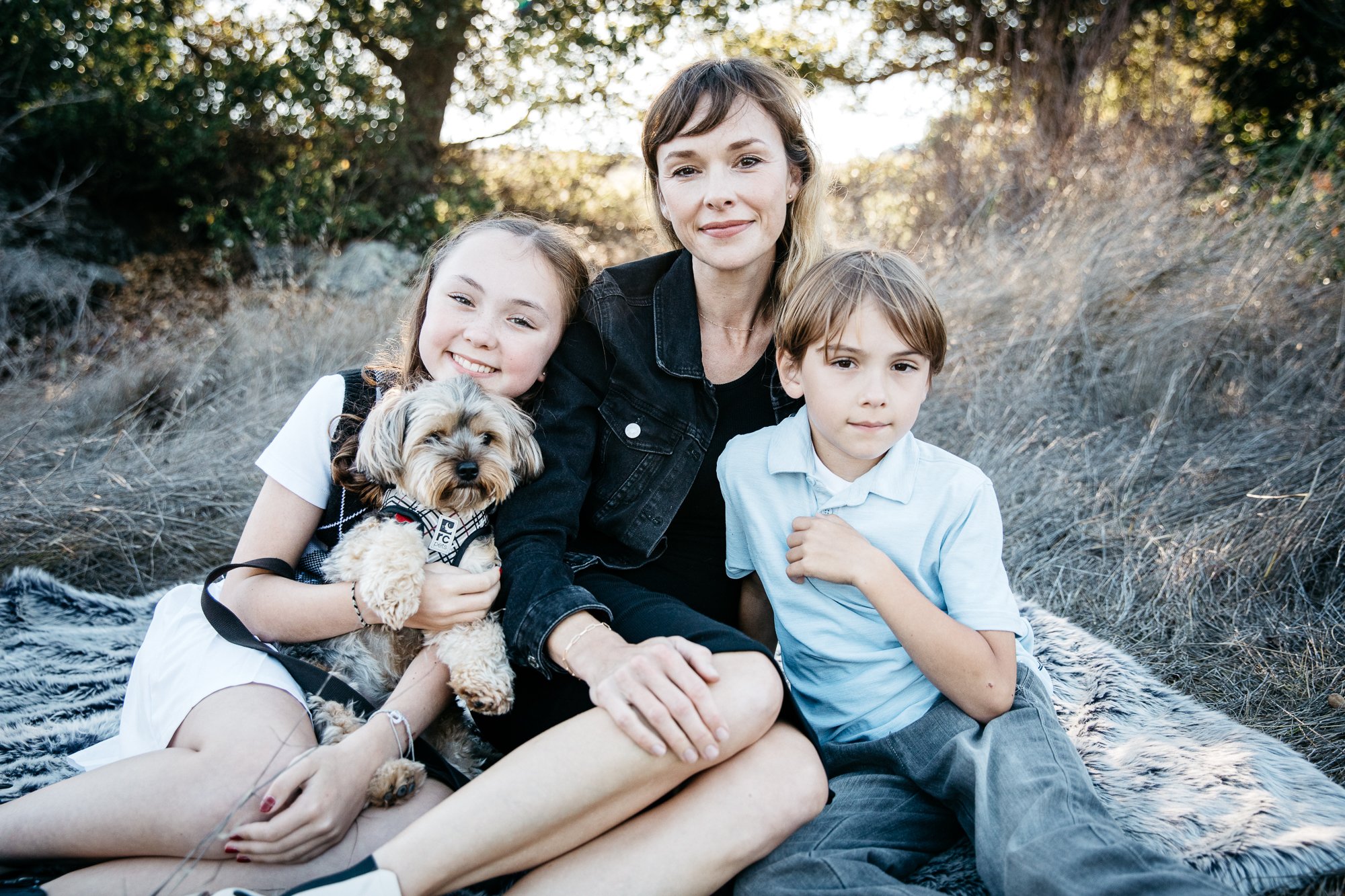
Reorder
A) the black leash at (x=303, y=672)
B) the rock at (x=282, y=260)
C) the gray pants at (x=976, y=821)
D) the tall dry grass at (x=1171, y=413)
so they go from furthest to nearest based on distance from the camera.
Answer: the rock at (x=282, y=260)
the tall dry grass at (x=1171, y=413)
the black leash at (x=303, y=672)
the gray pants at (x=976, y=821)

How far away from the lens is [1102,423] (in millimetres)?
4727

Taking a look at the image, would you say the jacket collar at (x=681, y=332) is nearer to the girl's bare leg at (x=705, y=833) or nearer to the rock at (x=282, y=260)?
the girl's bare leg at (x=705, y=833)

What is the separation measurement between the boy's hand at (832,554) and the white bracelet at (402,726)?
101cm

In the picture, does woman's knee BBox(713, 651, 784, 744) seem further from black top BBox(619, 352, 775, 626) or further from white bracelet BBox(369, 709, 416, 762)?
white bracelet BBox(369, 709, 416, 762)

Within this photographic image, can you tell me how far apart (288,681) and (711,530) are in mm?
1203

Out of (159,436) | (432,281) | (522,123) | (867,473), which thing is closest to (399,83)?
(522,123)

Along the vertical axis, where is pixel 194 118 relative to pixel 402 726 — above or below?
above

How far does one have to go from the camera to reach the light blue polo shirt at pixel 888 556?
6.85ft

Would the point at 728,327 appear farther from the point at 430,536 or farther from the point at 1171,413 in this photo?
the point at 1171,413

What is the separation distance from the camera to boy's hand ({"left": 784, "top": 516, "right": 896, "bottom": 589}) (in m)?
2.02

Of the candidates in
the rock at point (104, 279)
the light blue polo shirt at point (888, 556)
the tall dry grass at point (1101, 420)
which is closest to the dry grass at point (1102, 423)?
the tall dry grass at point (1101, 420)

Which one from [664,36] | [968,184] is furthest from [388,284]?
[968,184]

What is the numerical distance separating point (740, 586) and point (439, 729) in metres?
0.97

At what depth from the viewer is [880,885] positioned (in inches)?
68.6
